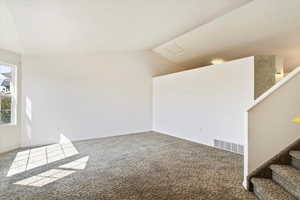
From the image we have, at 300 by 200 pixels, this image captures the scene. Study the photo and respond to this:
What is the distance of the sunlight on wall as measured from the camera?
3301mm

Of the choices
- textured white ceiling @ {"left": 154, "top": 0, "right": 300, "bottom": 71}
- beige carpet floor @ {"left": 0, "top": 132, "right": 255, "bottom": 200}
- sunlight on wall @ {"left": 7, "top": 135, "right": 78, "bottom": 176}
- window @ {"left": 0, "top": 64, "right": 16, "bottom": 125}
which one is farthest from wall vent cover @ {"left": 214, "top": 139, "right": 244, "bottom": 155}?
window @ {"left": 0, "top": 64, "right": 16, "bottom": 125}

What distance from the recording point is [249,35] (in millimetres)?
4445

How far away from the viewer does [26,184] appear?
8.70 feet

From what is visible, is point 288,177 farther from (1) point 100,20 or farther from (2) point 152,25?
(1) point 100,20

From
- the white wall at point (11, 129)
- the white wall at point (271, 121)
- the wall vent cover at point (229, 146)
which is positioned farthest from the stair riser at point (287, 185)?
the white wall at point (11, 129)

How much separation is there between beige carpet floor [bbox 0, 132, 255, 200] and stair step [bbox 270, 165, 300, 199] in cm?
41

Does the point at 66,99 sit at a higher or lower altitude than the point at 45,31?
lower

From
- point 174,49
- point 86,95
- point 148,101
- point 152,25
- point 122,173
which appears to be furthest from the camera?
point 148,101

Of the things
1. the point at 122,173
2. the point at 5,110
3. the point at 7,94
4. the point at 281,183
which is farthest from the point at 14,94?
the point at 281,183

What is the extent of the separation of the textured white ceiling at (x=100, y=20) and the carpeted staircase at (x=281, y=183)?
115 inches

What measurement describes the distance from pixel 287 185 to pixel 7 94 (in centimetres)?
583

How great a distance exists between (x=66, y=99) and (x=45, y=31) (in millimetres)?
2231

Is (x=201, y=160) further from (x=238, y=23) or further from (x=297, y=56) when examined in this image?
(x=297, y=56)

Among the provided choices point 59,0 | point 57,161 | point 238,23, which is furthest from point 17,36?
point 238,23
